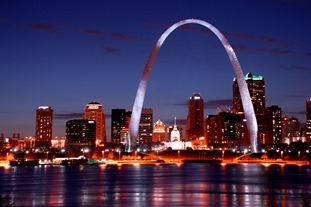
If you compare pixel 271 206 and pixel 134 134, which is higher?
pixel 134 134

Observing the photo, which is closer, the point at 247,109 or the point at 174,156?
the point at 247,109

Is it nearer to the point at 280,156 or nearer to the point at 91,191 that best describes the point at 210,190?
the point at 91,191

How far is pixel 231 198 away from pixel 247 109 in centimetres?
6045

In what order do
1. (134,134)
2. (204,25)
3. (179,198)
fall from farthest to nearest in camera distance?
(134,134) → (204,25) → (179,198)

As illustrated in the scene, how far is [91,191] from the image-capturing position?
48.8m

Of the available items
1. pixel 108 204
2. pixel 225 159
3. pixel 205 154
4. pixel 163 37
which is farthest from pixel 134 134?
pixel 108 204

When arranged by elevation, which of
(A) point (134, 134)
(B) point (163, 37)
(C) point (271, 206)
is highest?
(B) point (163, 37)

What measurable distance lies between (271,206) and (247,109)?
215 feet

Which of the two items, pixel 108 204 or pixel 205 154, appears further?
pixel 205 154

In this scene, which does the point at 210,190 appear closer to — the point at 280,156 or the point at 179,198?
the point at 179,198

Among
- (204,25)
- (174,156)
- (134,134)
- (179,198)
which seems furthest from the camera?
(174,156)

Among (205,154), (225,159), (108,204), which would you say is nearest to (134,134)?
(225,159)

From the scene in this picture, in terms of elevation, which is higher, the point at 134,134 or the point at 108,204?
the point at 134,134

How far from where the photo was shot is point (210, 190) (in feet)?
162
